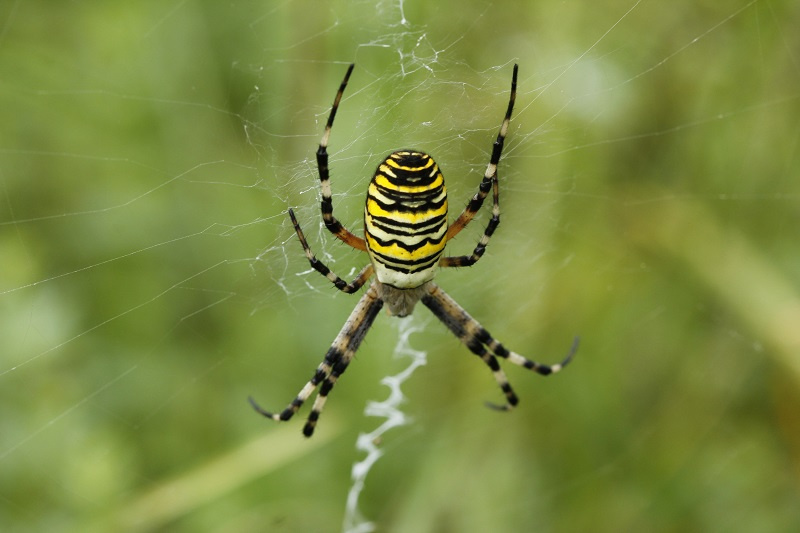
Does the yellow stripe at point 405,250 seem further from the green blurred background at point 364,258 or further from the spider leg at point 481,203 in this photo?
the green blurred background at point 364,258

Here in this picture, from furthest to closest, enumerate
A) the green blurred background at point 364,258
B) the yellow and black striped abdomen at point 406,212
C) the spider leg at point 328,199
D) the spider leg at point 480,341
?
the spider leg at point 480,341 < the green blurred background at point 364,258 < the spider leg at point 328,199 < the yellow and black striped abdomen at point 406,212

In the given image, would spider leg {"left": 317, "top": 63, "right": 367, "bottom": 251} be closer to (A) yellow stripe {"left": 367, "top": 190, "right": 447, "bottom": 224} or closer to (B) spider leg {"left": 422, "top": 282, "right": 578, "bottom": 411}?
(A) yellow stripe {"left": 367, "top": 190, "right": 447, "bottom": 224}

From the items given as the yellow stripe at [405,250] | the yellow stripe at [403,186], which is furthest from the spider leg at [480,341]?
the yellow stripe at [403,186]

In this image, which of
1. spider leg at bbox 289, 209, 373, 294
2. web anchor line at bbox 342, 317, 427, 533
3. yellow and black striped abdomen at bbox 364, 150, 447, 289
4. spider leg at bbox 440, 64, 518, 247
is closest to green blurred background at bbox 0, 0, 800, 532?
web anchor line at bbox 342, 317, 427, 533

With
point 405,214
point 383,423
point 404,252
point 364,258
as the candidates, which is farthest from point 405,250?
point 383,423

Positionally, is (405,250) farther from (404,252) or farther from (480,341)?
(480,341)

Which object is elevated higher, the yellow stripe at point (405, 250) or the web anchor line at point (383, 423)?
the yellow stripe at point (405, 250)

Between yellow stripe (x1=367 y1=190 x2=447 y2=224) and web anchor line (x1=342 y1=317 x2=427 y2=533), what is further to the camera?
web anchor line (x1=342 y1=317 x2=427 y2=533)
